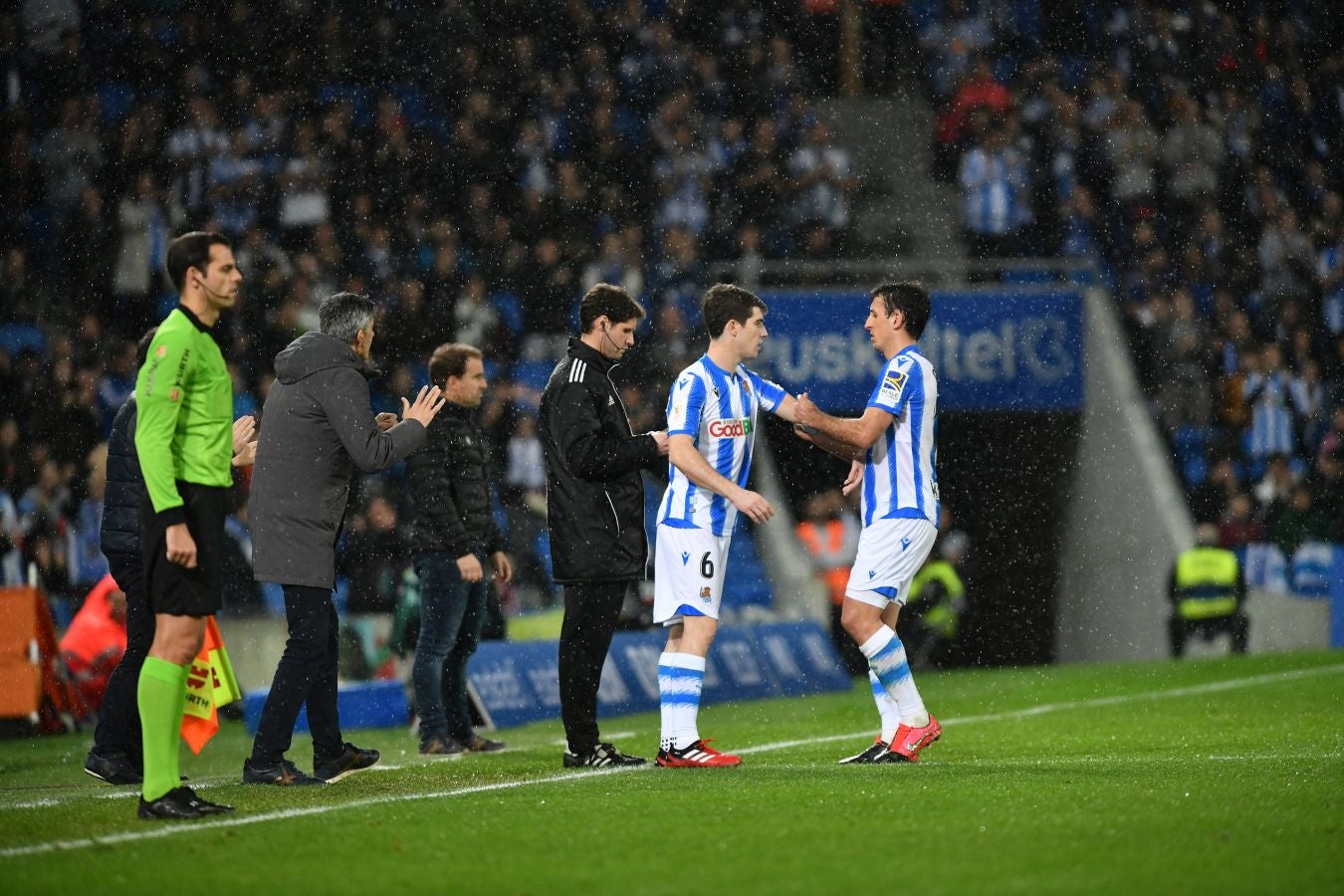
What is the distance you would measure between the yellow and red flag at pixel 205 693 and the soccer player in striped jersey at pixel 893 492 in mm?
2841

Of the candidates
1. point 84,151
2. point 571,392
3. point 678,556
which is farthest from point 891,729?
point 84,151

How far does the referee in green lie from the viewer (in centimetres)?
616

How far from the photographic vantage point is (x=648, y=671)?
13.3 metres

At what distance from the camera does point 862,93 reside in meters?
23.1

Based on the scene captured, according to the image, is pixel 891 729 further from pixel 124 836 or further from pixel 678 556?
pixel 124 836

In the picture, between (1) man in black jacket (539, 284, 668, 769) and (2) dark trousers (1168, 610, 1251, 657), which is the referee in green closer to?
(1) man in black jacket (539, 284, 668, 769)

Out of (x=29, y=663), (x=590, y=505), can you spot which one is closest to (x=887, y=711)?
(x=590, y=505)

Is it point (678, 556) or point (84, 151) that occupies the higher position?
point (84, 151)

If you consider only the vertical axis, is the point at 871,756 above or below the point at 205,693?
below

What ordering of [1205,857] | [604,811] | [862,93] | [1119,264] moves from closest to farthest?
1. [1205,857]
2. [604,811]
3. [1119,264]
4. [862,93]

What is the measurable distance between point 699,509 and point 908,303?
137cm

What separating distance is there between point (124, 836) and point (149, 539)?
3.35 feet

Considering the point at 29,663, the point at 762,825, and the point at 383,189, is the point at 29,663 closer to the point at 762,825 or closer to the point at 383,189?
the point at 762,825

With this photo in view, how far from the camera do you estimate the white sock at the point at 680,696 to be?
7809 mm
